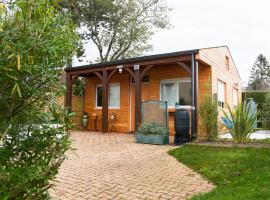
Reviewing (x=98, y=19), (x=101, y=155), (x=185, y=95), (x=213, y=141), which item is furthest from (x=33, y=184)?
(x=98, y=19)

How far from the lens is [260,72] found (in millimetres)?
42812

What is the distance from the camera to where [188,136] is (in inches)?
320

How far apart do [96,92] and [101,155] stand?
7.16 m

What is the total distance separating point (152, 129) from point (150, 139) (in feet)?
1.00

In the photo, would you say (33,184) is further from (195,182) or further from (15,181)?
(195,182)

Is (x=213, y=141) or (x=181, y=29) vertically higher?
(x=181, y=29)

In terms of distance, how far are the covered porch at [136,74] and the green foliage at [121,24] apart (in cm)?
894

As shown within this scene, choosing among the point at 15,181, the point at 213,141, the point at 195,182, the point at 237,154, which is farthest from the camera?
the point at 213,141

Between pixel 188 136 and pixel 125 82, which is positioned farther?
pixel 125 82

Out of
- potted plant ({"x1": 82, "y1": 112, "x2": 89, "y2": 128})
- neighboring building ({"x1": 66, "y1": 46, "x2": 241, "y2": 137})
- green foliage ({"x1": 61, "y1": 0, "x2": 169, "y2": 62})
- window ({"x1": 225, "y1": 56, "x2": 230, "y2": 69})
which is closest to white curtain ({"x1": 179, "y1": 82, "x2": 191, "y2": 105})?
neighboring building ({"x1": 66, "y1": 46, "x2": 241, "y2": 137})

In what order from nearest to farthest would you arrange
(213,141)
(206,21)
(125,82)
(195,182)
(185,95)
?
(195,182) → (213,141) → (185,95) → (125,82) → (206,21)

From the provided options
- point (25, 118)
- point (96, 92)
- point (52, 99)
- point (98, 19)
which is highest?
point (98, 19)

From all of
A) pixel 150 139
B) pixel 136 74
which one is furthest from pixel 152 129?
pixel 136 74

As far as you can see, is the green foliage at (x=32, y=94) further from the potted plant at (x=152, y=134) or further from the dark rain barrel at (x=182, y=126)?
the dark rain barrel at (x=182, y=126)
